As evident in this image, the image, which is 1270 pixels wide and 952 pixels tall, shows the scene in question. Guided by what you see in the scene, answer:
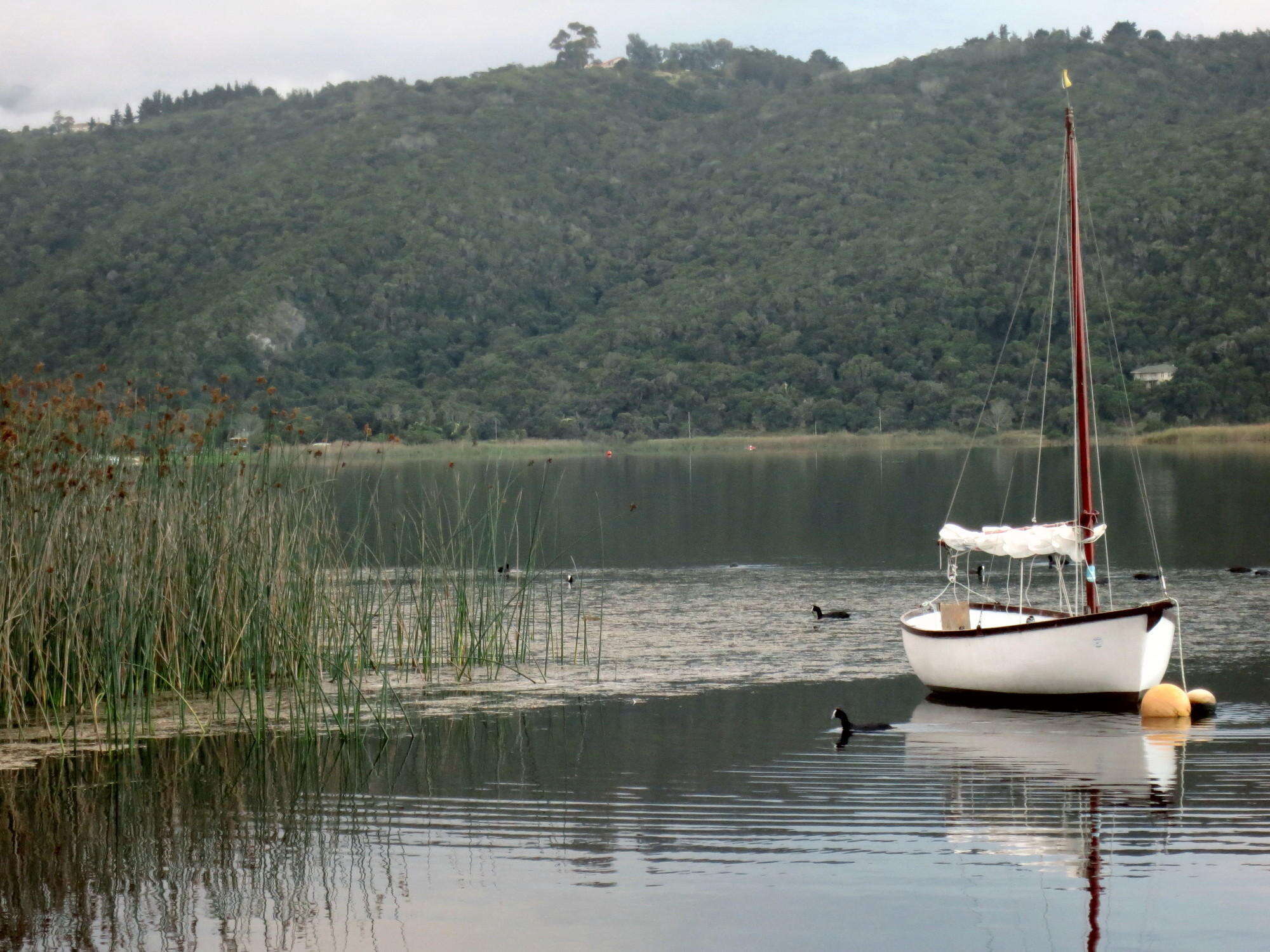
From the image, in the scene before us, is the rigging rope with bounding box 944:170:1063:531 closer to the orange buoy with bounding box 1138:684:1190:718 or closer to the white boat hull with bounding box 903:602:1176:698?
the white boat hull with bounding box 903:602:1176:698

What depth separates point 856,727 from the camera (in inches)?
382

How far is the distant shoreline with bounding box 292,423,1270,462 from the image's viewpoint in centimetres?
6181

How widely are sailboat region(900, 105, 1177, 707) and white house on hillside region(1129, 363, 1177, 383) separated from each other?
53928 millimetres

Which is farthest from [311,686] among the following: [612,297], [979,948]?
[612,297]

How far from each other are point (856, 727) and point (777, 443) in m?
61.7

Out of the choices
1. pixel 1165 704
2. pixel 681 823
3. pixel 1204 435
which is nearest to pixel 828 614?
pixel 1165 704

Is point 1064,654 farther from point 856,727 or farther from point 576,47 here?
point 576,47

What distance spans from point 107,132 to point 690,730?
114623mm

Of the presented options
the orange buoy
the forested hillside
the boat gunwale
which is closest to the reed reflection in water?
the orange buoy

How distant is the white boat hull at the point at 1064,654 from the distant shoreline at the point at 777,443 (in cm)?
4962

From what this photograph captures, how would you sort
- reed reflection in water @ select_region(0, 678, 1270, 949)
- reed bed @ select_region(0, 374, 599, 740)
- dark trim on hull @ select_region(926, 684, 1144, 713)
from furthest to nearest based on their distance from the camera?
dark trim on hull @ select_region(926, 684, 1144, 713) → reed bed @ select_region(0, 374, 599, 740) → reed reflection in water @ select_region(0, 678, 1270, 949)

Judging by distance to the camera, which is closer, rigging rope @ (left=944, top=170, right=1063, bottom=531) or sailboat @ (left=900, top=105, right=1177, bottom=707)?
sailboat @ (left=900, top=105, right=1177, bottom=707)

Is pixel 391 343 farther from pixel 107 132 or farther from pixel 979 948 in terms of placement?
Answer: pixel 979 948

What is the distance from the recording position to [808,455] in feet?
214
